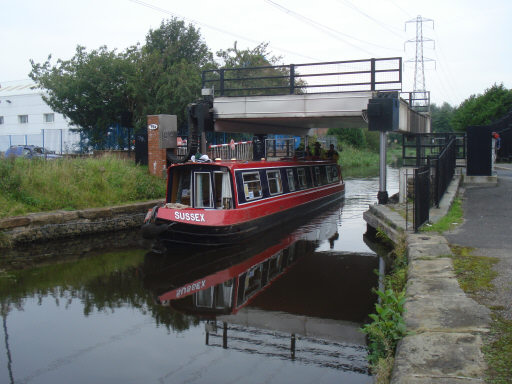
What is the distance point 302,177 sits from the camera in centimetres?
1766

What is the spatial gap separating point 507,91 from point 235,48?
2014cm

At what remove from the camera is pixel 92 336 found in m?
6.85

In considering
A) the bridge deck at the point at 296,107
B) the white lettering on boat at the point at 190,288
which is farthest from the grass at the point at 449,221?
the white lettering on boat at the point at 190,288

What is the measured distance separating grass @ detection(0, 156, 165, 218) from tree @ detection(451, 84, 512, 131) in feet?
92.7

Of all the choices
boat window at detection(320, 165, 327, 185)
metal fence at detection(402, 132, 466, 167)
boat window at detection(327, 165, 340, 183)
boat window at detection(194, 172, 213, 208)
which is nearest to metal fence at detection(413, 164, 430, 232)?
metal fence at detection(402, 132, 466, 167)

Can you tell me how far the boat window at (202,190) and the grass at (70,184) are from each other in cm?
330

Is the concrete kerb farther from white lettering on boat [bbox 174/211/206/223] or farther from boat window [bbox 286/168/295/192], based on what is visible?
boat window [bbox 286/168/295/192]

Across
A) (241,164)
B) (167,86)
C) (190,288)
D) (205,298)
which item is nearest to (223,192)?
(241,164)

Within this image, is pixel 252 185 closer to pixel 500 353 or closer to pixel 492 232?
pixel 492 232

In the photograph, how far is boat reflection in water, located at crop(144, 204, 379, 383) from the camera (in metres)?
Result: 6.41

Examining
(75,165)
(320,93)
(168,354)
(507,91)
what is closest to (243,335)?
(168,354)

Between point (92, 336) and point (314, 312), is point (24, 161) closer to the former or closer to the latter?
point (92, 336)

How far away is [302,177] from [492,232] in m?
8.99

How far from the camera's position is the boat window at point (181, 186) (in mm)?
13109
